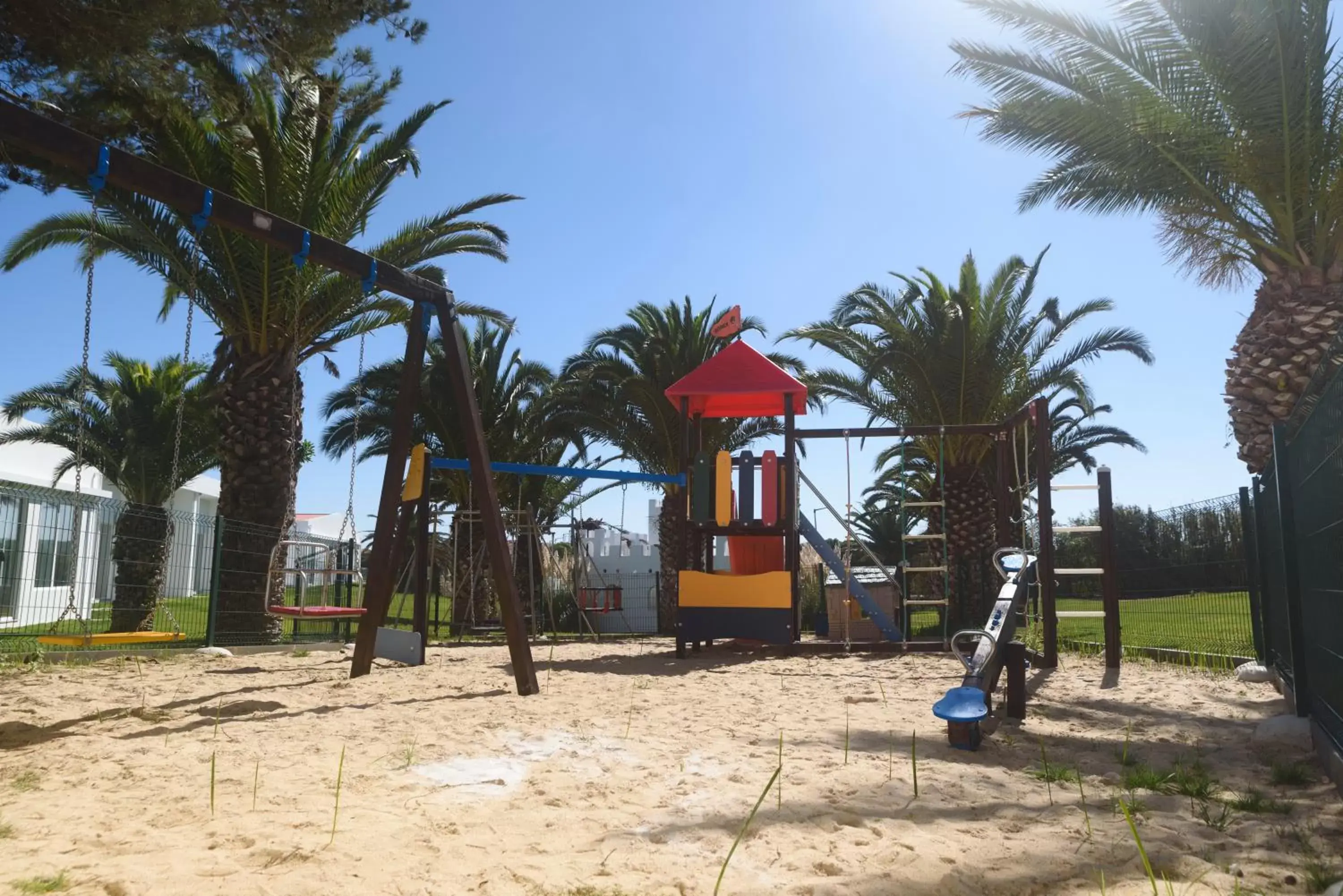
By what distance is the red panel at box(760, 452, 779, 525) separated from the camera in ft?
33.2

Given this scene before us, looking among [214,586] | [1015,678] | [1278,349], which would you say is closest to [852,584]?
[1278,349]

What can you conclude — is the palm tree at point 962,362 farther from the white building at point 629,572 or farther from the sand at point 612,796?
the sand at point 612,796

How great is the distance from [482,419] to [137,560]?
8.51 metres

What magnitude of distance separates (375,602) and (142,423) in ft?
47.7

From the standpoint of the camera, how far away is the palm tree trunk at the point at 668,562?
64.5ft

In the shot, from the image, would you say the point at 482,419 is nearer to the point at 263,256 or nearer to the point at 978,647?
the point at 263,256

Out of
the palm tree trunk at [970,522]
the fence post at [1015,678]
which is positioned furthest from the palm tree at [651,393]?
the fence post at [1015,678]

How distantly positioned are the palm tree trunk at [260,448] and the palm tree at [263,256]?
0.02 m

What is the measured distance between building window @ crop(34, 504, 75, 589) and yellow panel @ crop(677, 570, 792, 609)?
5933 mm

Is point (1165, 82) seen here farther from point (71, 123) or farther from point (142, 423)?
point (142, 423)

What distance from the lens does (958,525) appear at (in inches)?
675

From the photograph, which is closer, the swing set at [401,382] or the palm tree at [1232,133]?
the swing set at [401,382]

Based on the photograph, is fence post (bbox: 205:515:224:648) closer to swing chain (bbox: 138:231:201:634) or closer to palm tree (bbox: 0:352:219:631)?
swing chain (bbox: 138:231:201:634)

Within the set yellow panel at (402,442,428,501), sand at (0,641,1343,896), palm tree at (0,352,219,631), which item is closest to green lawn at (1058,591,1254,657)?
sand at (0,641,1343,896)
